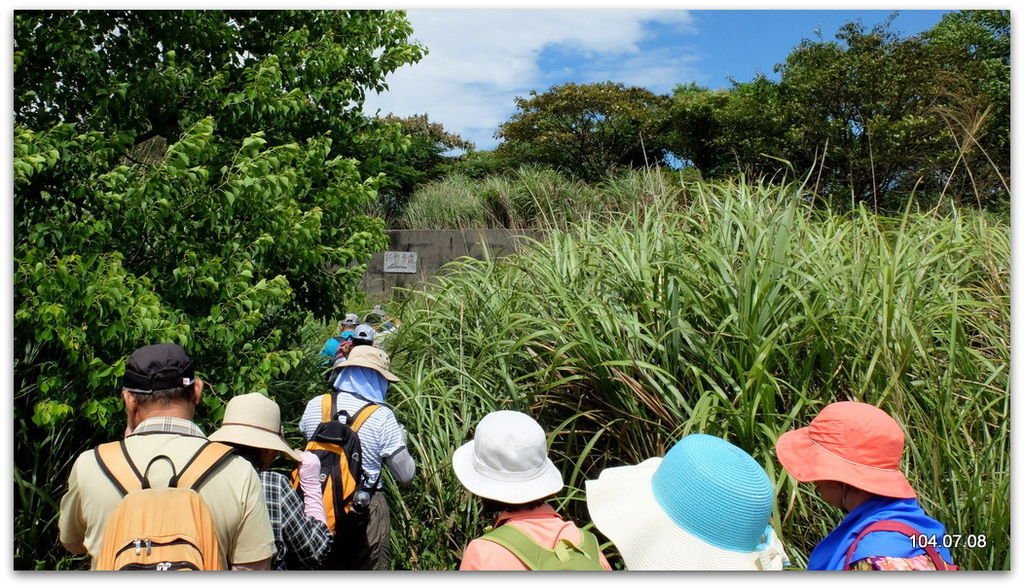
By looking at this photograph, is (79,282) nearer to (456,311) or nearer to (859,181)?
(456,311)

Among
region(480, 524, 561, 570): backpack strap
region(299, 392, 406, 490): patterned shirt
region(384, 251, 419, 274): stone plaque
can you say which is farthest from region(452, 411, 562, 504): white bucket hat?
region(384, 251, 419, 274): stone plaque

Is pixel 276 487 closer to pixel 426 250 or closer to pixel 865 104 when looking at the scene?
pixel 426 250

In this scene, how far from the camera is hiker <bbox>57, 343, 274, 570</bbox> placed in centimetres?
215

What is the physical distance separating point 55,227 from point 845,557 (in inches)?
126

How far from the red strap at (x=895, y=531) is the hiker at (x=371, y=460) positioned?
1.85 meters

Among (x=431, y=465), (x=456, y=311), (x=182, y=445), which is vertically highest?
(x=456, y=311)

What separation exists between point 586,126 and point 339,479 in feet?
58.5

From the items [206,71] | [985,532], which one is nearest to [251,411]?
[206,71]

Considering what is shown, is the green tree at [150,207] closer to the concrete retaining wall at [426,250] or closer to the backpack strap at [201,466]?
the backpack strap at [201,466]

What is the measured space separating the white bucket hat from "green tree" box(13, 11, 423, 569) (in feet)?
5.51

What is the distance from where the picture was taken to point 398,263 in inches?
437

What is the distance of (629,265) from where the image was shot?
377 centimetres

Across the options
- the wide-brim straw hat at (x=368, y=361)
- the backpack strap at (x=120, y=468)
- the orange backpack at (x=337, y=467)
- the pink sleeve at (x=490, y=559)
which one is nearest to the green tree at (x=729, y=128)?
the wide-brim straw hat at (x=368, y=361)

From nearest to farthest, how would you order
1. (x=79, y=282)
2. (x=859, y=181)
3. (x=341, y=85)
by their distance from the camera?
1. (x=79, y=282)
2. (x=341, y=85)
3. (x=859, y=181)
